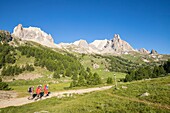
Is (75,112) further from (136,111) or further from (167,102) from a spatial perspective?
(167,102)

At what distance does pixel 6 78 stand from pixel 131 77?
11324cm

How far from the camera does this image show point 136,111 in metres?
20.1

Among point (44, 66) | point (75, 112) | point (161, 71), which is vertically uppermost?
point (44, 66)

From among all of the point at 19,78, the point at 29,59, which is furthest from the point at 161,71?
the point at 29,59

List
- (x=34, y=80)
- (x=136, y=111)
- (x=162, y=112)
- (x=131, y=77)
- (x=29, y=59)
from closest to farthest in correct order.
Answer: (x=162, y=112) → (x=136, y=111) → (x=131, y=77) → (x=34, y=80) → (x=29, y=59)

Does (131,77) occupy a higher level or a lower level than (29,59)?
lower

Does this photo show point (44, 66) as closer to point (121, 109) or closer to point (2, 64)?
point (2, 64)

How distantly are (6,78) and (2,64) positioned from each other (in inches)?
1241

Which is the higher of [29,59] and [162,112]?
[29,59]

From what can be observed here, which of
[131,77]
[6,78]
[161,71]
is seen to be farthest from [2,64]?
[161,71]

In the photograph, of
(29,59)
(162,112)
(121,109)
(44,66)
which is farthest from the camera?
(29,59)

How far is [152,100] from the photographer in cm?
2408

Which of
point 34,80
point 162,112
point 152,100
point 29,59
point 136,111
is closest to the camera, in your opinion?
point 162,112

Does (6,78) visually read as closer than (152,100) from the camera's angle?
No
